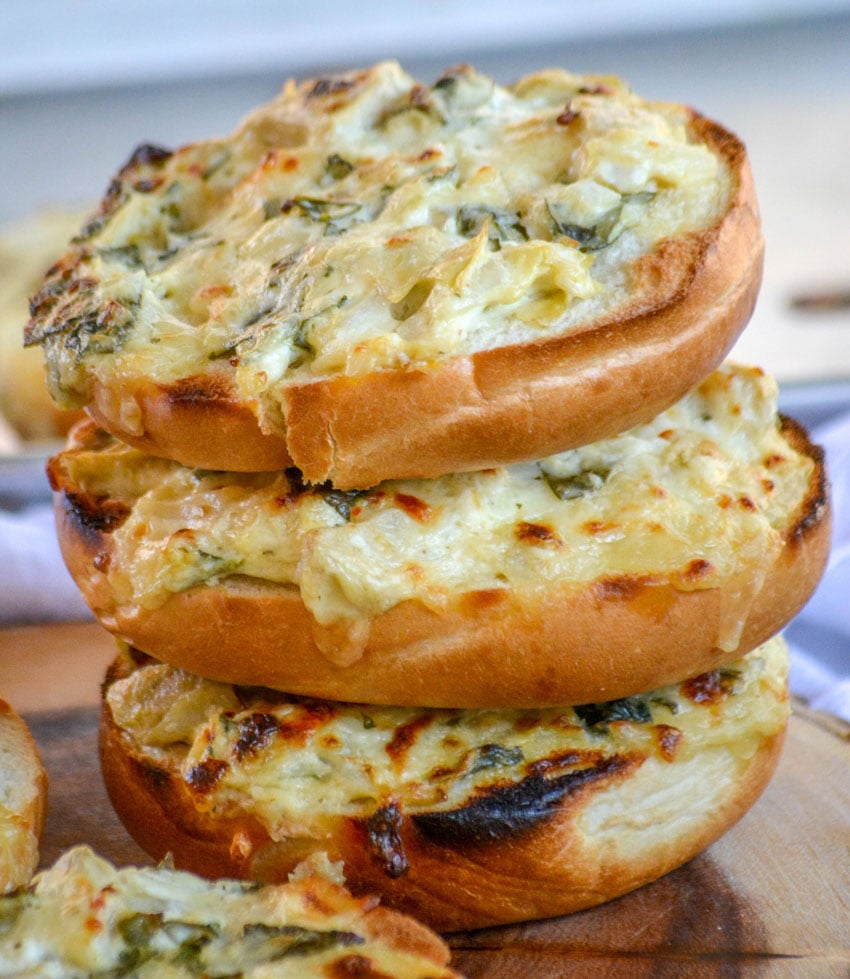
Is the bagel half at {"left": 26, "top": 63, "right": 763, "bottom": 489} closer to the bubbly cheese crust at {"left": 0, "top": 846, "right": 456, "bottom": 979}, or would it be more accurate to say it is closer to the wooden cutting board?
the bubbly cheese crust at {"left": 0, "top": 846, "right": 456, "bottom": 979}

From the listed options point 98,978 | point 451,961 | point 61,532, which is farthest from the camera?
point 61,532

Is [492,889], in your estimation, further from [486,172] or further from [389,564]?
[486,172]

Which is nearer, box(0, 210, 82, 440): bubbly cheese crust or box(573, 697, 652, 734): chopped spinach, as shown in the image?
box(573, 697, 652, 734): chopped spinach

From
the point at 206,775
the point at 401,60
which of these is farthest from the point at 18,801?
the point at 401,60

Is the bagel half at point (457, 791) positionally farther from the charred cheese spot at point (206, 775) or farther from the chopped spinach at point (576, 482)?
the chopped spinach at point (576, 482)

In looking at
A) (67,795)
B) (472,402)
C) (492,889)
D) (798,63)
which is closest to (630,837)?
(492,889)

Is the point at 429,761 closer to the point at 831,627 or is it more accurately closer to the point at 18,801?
the point at 18,801

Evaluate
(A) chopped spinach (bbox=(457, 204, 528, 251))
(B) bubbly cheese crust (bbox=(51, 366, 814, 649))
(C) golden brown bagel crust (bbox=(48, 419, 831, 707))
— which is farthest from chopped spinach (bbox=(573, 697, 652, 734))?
(A) chopped spinach (bbox=(457, 204, 528, 251))
